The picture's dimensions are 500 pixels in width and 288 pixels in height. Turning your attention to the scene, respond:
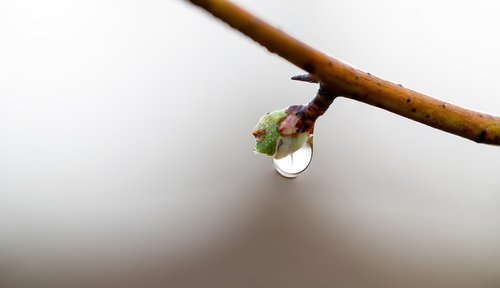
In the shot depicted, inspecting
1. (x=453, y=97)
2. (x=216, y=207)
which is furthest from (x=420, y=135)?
(x=216, y=207)

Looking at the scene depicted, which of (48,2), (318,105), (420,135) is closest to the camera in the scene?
(318,105)

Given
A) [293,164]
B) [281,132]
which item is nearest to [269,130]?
[281,132]

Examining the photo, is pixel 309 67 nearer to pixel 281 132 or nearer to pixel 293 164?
pixel 281 132

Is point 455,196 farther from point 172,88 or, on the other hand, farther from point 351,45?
point 172,88

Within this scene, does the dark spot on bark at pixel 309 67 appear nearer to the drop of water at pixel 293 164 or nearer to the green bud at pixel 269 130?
the green bud at pixel 269 130

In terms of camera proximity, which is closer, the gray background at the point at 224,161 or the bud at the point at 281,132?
the bud at the point at 281,132

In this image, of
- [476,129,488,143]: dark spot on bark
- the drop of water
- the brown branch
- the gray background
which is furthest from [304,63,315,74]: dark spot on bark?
the gray background

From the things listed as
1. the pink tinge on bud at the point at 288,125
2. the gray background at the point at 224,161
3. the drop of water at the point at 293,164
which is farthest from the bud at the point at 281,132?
the gray background at the point at 224,161
